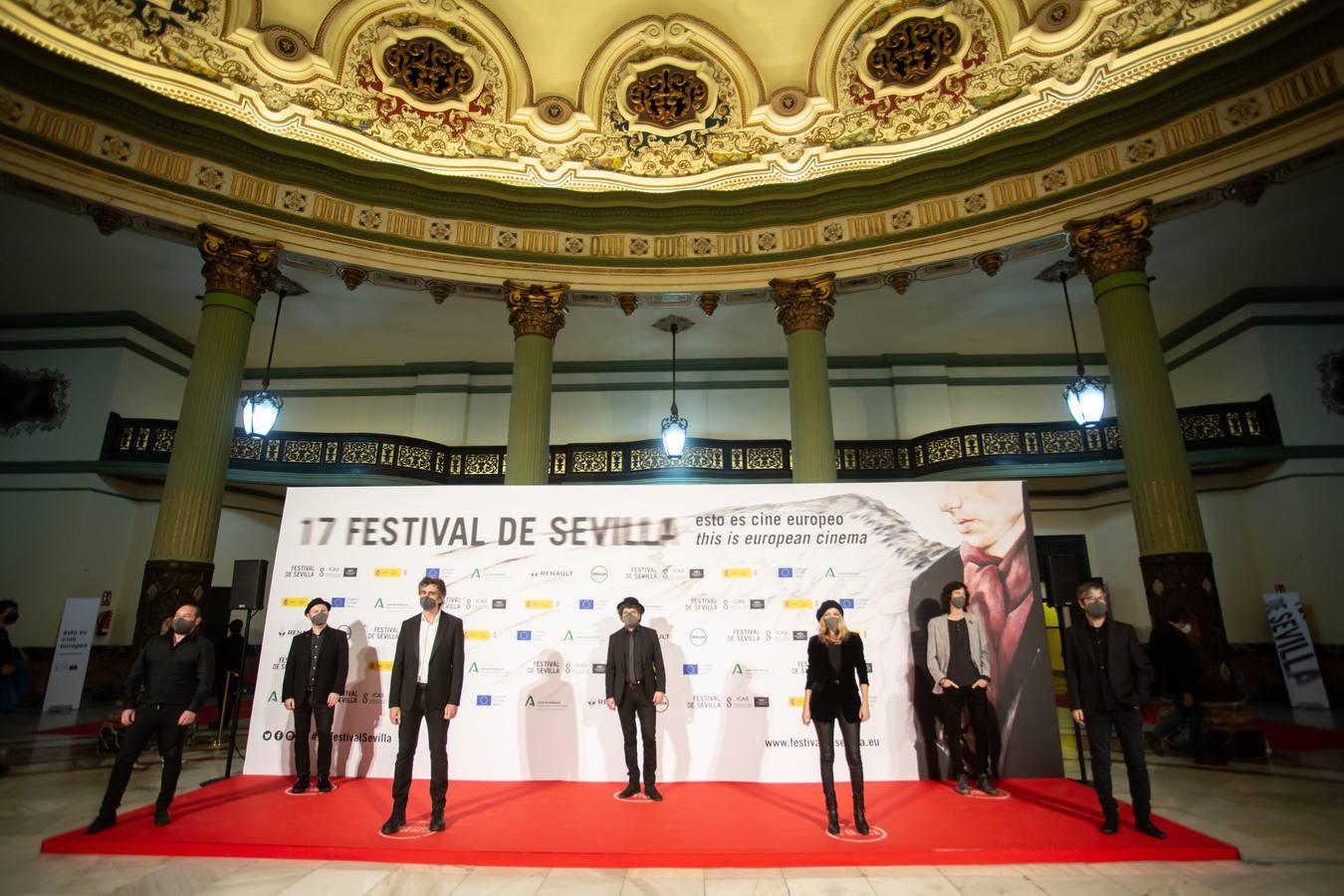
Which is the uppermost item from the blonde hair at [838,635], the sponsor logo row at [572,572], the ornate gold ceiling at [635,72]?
the ornate gold ceiling at [635,72]

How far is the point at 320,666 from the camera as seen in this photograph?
5.69 metres

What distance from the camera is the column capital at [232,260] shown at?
875 cm

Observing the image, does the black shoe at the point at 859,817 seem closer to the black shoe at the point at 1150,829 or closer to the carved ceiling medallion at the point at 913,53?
the black shoe at the point at 1150,829

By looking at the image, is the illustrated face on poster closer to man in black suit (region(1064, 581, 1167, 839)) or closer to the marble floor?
man in black suit (region(1064, 581, 1167, 839))

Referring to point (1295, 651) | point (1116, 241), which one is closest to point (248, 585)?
point (1116, 241)

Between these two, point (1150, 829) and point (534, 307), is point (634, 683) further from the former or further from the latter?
point (534, 307)

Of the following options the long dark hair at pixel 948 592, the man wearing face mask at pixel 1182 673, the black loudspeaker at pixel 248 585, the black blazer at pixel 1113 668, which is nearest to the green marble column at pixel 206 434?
the black loudspeaker at pixel 248 585

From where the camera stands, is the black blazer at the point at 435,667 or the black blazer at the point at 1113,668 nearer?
the black blazer at the point at 1113,668

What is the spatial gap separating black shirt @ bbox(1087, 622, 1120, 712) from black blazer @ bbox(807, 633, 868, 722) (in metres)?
1.69

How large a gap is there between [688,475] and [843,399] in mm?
4502

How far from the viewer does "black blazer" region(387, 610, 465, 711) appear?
4.70 metres

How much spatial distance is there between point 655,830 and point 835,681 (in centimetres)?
168

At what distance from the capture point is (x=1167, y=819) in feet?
15.8

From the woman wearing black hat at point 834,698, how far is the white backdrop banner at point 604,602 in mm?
1411
